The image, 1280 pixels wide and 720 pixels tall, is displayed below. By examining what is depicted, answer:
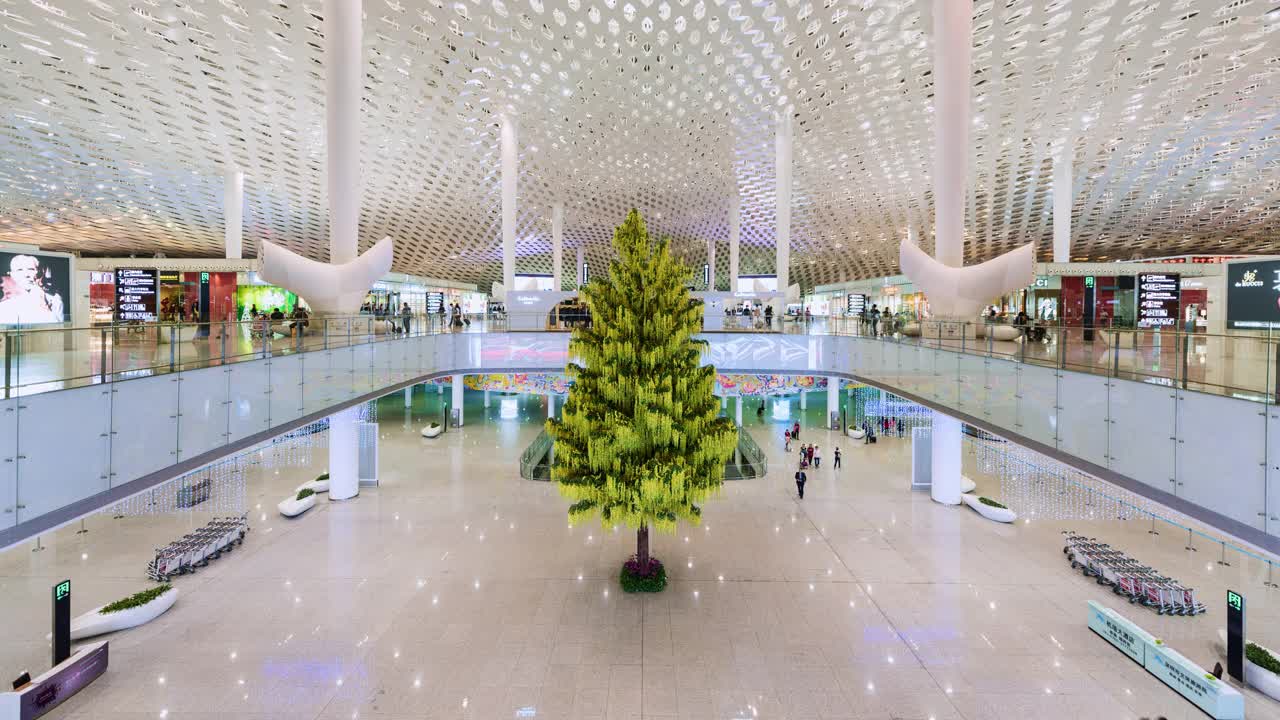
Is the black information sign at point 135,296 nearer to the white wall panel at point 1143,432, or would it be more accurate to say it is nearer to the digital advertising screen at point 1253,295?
the white wall panel at point 1143,432

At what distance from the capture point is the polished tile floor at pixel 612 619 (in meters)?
8.04

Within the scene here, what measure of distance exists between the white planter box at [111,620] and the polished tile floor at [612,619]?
8.5 inches

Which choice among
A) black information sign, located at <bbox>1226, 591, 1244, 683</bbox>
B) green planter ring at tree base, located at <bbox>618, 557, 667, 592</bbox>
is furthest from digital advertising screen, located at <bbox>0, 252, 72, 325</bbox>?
black information sign, located at <bbox>1226, 591, 1244, 683</bbox>

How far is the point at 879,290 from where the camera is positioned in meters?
47.2

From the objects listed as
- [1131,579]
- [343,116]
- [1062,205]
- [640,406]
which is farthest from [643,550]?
[1062,205]

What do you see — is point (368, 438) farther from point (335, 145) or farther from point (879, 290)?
point (879, 290)

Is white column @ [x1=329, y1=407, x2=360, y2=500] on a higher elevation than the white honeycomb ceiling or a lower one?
lower

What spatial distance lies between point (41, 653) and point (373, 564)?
16.5 ft

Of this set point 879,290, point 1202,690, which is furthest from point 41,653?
point 879,290

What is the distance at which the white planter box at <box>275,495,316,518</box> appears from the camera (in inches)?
615

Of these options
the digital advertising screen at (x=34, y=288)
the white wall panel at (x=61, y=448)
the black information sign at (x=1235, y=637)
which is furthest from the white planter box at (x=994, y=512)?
the digital advertising screen at (x=34, y=288)

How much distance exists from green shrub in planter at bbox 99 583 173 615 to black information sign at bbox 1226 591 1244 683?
56.1 ft

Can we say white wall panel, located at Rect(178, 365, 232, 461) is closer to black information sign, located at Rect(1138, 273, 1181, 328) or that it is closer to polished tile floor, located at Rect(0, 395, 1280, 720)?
polished tile floor, located at Rect(0, 395, 1280, 720)

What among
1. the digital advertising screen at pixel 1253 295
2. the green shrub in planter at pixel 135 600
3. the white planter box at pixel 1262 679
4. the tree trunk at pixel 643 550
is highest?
the digital advertising screen at pixel 1253 295
